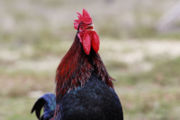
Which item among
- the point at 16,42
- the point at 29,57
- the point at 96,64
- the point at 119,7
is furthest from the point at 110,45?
the point at 96,64

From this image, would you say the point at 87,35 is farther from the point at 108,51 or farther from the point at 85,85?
the point at 108,51

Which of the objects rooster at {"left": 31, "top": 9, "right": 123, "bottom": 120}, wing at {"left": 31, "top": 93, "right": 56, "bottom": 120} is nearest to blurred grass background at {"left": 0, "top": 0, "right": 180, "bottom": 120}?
wing at {"left": 31, "top": 93, "right": 56, "bottom": 120}

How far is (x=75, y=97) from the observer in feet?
12.2

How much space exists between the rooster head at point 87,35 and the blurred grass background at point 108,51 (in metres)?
3.94

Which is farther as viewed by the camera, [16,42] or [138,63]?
[16,42]

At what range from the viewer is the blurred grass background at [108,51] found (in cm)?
856

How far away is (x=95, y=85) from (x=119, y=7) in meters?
32.4

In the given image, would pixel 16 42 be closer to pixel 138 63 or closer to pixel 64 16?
pixel 64 16

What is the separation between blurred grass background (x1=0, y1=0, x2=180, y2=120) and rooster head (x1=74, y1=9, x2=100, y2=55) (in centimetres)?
394

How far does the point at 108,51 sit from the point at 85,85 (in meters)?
15.7

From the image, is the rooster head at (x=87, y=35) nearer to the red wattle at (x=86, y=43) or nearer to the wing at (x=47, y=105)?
the red wattle at (x=86, y=43)

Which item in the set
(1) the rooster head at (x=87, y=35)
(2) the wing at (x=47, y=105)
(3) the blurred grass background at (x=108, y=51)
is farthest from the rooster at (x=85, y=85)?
(3) the blurred grass background at (x=108, y=51)

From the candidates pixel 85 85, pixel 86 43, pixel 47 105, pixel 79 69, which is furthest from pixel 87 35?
pixel 47 105

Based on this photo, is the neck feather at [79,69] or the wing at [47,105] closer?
the neck feather at [79,69]
